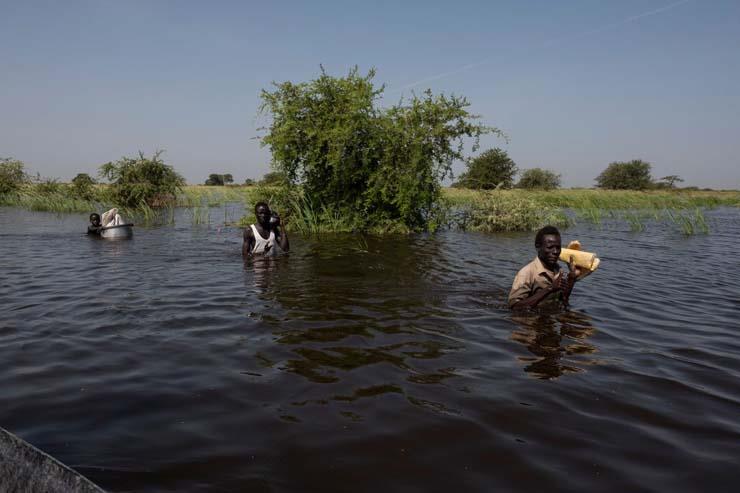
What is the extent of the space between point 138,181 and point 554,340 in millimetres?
28298

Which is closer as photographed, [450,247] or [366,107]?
[450,247]

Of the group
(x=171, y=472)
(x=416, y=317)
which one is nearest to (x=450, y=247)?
(x=416, y=317)

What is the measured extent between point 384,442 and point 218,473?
3.37 feet

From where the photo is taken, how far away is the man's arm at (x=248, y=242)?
35.8ft

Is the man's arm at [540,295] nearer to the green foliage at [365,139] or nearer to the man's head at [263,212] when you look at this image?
the man's head at [263,212]

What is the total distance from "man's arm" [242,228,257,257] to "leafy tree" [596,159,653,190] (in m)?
61.9

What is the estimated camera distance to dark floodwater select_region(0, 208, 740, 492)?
2998 millimetres

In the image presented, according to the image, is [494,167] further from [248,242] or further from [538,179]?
[248,242]

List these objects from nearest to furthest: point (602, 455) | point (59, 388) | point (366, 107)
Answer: point (602, 455) < point (59, 388) < point (366, 107)

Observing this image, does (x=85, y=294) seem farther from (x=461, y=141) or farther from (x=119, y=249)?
(x=461, y=141)

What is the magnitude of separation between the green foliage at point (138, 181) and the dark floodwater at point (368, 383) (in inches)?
827

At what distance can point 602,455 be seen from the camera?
3.17 meters

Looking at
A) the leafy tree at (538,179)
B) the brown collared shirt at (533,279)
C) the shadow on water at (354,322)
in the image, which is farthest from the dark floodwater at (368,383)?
the leafy tree at (538,179)

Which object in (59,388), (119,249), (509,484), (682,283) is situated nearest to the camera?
(509,484)
